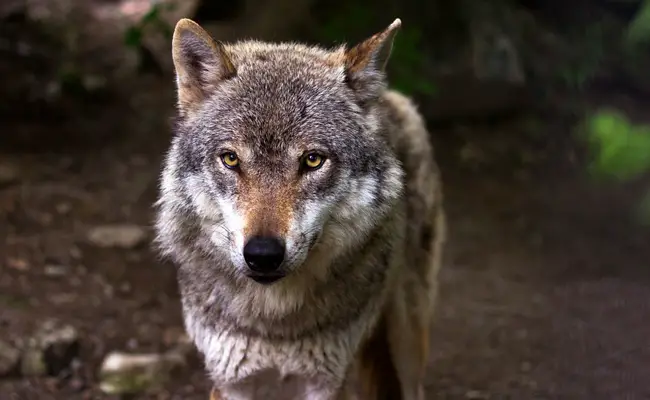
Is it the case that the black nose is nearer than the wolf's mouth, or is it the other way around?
the black nose

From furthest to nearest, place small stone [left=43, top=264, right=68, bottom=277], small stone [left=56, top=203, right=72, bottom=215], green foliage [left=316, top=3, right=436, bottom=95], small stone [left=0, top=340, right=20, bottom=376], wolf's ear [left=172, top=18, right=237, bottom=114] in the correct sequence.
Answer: small stone [left=56, top=203, right=72, bottom=215] < green foliage [left=316, top=3, right=436, bottom=95] < small stone [left=43, top=264, right=68, bottom=277] < small stone [left=0, top=340, right=20, bottom=376] < wolf's ear [left=172, top=18, right=237, bottom=114]

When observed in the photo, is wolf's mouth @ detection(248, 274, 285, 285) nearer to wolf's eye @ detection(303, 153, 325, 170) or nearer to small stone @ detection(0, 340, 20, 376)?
wolf's eye @ detection(303, 153, 325, 170)

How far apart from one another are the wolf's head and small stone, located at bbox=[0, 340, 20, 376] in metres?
2.01

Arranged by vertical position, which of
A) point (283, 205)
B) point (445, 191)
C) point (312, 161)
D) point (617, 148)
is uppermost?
point (617, 148)

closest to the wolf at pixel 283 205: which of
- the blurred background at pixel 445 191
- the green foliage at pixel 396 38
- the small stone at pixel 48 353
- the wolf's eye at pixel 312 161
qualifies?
the wolf's eye at pixel 312 161

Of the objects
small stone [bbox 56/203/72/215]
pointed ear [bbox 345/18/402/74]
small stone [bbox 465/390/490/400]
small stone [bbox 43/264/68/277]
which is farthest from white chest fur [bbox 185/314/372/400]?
small stone [bbox 56/203/72/215]

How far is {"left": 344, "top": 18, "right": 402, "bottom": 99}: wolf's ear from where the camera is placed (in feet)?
11.5

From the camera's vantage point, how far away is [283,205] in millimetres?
3047

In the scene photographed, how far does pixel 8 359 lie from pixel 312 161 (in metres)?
2.89

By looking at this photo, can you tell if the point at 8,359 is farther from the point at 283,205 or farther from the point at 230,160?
the point at 283,205

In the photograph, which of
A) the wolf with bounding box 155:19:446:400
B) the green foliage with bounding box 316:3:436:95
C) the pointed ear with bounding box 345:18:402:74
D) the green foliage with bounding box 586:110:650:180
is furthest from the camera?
the green foliage with bounding box 316:3:436:95

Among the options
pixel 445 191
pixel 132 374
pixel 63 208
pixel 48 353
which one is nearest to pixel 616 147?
pixel 132 374

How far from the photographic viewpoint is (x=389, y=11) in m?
8.85

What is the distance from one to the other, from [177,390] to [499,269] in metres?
3.33
